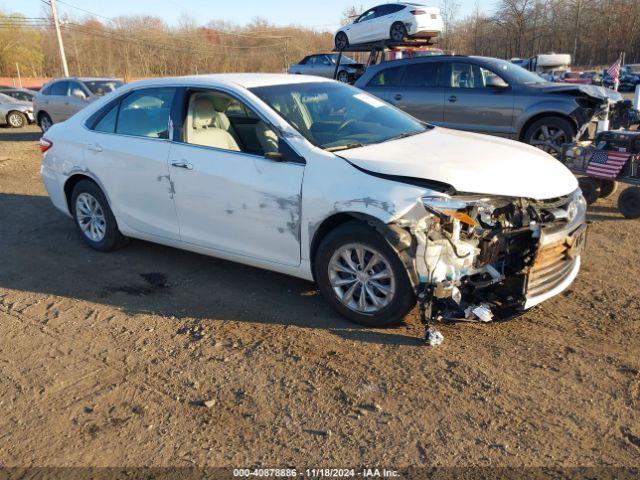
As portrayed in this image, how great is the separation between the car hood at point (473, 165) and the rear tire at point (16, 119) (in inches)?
771

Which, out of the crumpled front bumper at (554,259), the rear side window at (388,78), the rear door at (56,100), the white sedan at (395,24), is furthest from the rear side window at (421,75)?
the rear door at (56,100)

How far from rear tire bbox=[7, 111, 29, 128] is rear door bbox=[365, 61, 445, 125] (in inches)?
588

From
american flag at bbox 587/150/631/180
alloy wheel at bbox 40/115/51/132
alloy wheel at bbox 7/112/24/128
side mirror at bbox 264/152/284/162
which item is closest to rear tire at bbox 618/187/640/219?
american flag at bbox 587/150/631/180

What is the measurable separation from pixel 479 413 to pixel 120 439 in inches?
76.4

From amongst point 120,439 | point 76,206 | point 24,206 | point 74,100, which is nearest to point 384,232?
point 120,439

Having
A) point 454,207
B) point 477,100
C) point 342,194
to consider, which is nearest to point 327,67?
point 477,100

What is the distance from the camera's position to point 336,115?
481 cm

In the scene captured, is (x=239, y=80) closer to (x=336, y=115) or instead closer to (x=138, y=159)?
(x=336, y=115)

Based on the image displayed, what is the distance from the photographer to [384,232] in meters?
3.70

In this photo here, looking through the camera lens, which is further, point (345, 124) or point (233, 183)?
point (345, 124)

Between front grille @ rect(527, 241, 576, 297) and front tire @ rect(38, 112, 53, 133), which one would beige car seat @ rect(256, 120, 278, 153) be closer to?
front grille @ rect(527, 241, 576, 297)

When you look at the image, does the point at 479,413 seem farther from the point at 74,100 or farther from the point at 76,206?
the point at 74,100

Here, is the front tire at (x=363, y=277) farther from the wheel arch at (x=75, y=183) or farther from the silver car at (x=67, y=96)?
the silver car at (x=67, y=96)

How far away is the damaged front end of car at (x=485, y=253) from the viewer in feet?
12.1
